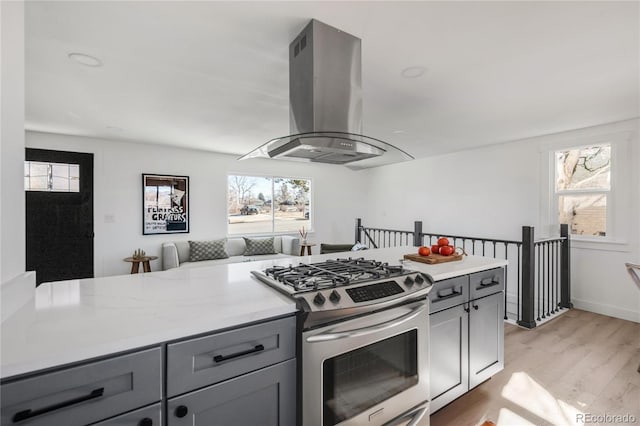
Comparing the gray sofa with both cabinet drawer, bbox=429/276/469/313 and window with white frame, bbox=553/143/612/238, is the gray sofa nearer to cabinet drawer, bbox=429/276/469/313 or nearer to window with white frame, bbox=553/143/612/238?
cabinet drawer, bbox=429/276/469/313

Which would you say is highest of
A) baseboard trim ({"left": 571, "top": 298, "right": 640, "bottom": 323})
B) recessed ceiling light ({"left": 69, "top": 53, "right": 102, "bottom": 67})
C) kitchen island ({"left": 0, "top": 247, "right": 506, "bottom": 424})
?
recessed ceiling light ({"left": 69, "top": 53, "right": 102, "bottom": 67})

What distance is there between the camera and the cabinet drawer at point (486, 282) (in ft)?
6.65

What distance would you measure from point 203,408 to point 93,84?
116 inches

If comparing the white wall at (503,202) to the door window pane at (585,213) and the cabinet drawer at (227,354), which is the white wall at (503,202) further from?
the cabinet drawer at (227,354)

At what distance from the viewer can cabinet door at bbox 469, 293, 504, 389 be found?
2.01 metres

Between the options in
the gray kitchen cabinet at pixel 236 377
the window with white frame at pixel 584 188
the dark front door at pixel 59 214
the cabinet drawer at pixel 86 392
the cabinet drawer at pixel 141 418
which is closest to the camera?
the cabinet drawer at pixel 86 392

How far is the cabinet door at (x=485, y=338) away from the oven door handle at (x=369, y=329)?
0.68 m

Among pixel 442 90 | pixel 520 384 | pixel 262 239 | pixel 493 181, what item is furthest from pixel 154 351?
pixel 493 181

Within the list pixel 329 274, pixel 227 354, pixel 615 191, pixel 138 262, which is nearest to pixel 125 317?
pixel 227 354

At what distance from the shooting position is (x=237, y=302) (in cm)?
125

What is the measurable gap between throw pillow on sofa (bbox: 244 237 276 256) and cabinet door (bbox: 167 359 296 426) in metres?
4.35

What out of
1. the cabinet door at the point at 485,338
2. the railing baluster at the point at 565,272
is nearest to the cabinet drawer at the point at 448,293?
the cabinet door at the point at 485,338

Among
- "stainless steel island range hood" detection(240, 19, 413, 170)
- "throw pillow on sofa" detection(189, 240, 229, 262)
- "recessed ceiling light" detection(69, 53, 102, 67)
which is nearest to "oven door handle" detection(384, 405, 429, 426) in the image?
"stainless steel island range hood" detection(240, 19, 413, 170)

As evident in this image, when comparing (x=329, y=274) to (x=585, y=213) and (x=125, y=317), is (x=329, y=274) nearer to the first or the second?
(x=125, y=317)
